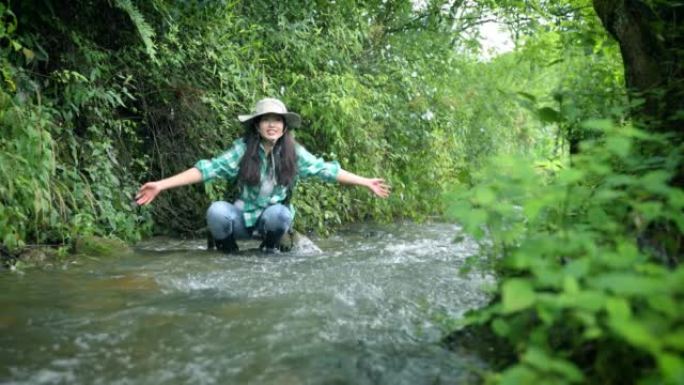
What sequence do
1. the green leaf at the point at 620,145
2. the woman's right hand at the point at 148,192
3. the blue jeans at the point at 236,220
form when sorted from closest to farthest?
the green leaf at the point at 620,145 → the woman's right hand at the point at 148,192 → the blue jeans at the point at 236,220

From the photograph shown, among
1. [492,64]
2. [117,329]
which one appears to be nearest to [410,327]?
[117,329]

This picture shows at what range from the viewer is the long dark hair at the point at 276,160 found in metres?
5.57

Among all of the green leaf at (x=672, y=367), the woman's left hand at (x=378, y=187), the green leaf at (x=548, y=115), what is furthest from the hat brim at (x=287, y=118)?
the green leaf at (x=672, y=367)

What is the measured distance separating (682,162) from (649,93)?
0.67 metres

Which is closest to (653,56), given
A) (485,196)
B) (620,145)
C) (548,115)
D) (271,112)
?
(548,115)

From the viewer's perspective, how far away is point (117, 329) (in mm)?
3064

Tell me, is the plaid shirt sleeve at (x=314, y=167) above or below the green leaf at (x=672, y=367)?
above

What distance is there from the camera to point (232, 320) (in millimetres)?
3252

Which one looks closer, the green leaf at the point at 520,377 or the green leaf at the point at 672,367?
the green leaf at the point at 672,367

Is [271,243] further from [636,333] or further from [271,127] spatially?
[636,333]

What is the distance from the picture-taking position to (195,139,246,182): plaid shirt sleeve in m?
5.47

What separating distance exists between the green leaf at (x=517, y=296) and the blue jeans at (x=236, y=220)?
4.01 meters

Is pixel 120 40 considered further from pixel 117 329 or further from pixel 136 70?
pixel 117 329

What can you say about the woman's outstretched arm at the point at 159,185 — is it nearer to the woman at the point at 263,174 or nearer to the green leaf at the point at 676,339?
the woman at the point at 263,174
